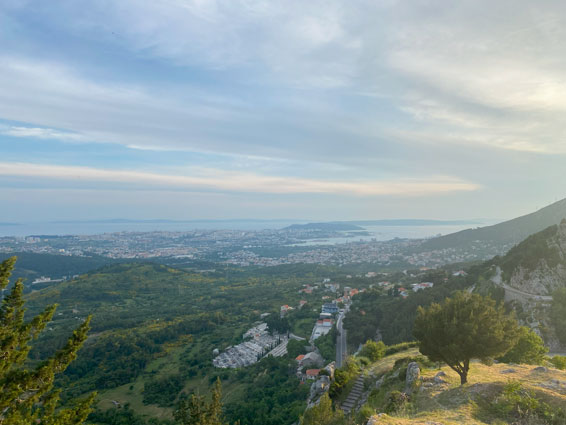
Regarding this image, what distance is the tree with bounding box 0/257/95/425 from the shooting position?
7.40 metres

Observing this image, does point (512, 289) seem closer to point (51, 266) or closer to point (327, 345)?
point (327, 345)

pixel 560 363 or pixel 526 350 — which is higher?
pixel 526 350

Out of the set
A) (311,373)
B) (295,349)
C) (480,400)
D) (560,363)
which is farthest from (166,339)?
(560,363)

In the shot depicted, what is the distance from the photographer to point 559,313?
24.4 metres

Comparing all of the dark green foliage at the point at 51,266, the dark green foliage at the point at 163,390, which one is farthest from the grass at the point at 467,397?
the dark green foliage at the point at 51,266

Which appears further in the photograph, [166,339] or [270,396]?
[166,339]

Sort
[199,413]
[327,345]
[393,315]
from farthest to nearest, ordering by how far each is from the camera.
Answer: [393,315] < [327,345] < [199,413]

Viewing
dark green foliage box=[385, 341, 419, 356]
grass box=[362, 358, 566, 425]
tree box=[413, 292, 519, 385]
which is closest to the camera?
grass box=[362, 358, 566, 425]

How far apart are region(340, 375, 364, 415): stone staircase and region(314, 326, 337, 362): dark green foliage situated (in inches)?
646

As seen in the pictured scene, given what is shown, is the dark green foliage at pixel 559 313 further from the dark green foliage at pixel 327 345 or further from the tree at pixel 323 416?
the tree at pixel 323 416

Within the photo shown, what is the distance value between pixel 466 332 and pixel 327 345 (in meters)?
27.9

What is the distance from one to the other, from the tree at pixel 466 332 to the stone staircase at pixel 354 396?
6.31m

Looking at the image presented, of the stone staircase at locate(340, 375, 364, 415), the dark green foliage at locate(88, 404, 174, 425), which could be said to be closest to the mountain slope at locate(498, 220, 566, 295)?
the stone staircase at locate(340, 375, 364, 415)

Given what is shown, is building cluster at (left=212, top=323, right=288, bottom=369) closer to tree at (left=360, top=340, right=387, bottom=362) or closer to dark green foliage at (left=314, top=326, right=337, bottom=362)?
dark green foliage at (left=314, top=326, right=337, bottom=362)
